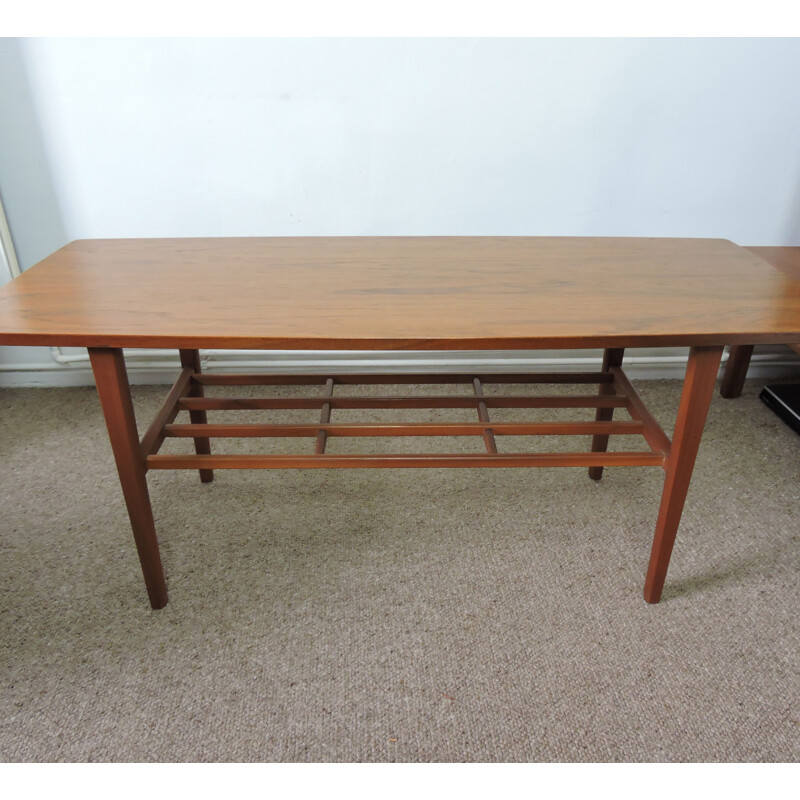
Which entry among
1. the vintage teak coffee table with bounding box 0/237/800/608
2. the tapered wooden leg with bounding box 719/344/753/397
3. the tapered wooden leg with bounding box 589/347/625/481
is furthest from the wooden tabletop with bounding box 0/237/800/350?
the tapered wooden leg with bounding box 719/344/753/397

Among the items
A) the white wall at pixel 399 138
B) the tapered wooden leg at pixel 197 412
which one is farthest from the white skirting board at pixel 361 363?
the tapered wooden leg at pixel 197 412

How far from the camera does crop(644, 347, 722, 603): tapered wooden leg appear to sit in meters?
1.37

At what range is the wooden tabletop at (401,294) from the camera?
1253 millimetres

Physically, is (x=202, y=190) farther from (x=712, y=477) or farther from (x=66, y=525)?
(x=712, y=477)

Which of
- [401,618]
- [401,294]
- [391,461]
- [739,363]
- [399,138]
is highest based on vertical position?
[399,138]

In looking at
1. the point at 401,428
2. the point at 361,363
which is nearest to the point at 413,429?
the point at 401,428

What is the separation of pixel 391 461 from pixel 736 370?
1.70m

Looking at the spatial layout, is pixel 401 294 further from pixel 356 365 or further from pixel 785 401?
pixel 785 401

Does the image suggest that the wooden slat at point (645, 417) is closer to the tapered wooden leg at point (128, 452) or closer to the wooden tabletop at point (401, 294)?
the wooden tabletop at point (401, 294)

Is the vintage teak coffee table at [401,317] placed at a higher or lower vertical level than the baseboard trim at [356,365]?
higher

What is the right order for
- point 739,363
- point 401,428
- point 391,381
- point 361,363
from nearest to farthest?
point 401,428 < point 391,381 < point 739,363 < point 361,363

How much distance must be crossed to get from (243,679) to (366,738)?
0.31 meters

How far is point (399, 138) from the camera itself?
2365mm

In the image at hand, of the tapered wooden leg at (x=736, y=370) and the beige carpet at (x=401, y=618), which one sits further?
the tapered wooden leg at (x=736, y=370)
